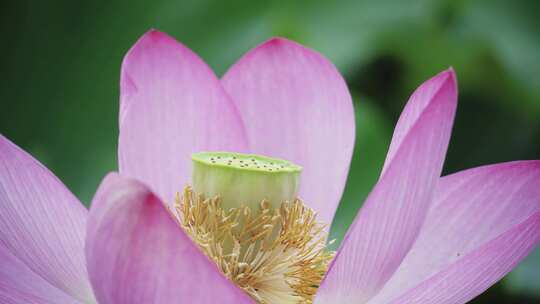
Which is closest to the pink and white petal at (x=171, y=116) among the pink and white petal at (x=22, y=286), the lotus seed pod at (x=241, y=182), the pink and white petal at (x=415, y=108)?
the lotus seed pod at (x=241, y=182)

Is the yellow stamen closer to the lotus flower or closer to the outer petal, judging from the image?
the lotus flower

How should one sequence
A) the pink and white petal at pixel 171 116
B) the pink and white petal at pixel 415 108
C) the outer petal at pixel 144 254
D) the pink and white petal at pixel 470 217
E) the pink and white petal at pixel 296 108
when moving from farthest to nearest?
the pink and white petal at pixel 296 108
the pink and white petal at pixel 171 116
the pink and white petal at pixel 470 217
the pink and white petal at pixel 415 108
the outer petal at pixel 144 254

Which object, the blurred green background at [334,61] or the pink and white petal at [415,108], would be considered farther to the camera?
the blurred green background at [334,61]

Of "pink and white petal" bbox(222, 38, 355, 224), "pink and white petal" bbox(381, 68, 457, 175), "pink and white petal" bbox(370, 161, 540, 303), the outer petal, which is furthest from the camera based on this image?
"pink and white petal" bbox(222, 38, 355, 224)

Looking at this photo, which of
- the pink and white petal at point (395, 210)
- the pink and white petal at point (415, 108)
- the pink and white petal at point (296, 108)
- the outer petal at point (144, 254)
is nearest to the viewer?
the outer petal at point (144, 254)

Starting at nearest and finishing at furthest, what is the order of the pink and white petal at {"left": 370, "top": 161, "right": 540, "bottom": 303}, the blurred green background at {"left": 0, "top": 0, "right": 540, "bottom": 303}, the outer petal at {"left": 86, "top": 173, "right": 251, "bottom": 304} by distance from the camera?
the outer petal at {"left": 86, "top": 173, "right": 251, "bottom": 304}, the pink and white petal at {"left": 370, "top": 161, "right": 540, "bottom": 303}, the blurred green background at {"left": 0, "top": 0, "right": 540, "bottom": 303}

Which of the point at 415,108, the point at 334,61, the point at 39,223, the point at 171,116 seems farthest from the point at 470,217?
the point at 334,61

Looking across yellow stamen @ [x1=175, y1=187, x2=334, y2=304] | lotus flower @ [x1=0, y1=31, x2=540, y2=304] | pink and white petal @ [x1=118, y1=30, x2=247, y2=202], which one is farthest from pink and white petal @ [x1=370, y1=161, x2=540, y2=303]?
pink and white petal @ [x1=118, y1=30, x2=247, y2=202]

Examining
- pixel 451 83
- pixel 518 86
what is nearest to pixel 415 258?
pixel 451 83

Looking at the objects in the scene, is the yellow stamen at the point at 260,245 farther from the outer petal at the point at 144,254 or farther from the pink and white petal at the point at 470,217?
the outer petal at the point at 144,254
